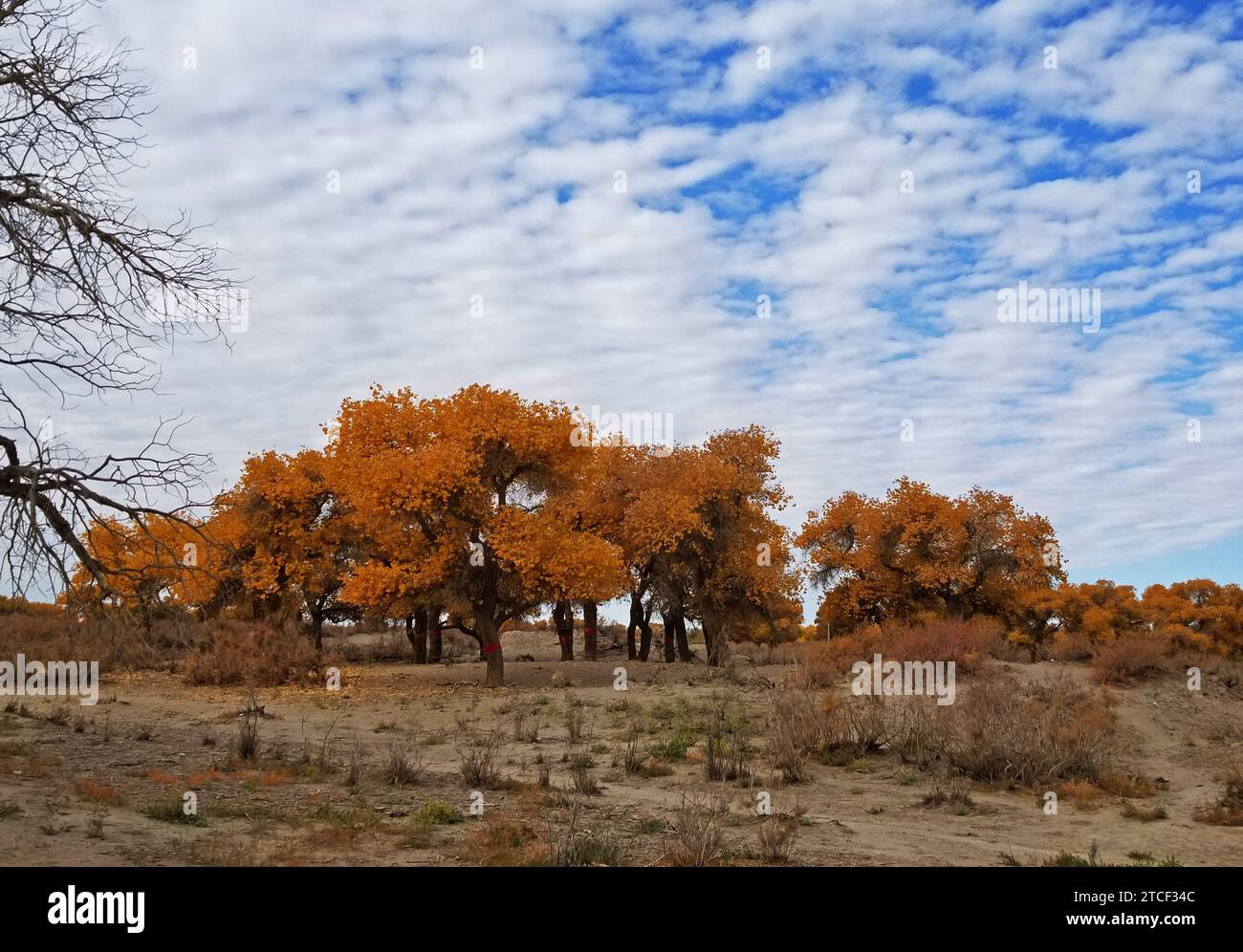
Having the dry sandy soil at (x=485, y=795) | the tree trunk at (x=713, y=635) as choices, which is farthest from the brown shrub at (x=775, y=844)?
the tree trunk at (x=713, y=635)

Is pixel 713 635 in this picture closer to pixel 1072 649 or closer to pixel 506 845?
pixel 1072 649

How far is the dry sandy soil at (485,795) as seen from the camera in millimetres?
8641

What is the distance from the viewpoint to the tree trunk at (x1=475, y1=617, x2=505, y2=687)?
85.7 feet

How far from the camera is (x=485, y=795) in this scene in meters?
11.3

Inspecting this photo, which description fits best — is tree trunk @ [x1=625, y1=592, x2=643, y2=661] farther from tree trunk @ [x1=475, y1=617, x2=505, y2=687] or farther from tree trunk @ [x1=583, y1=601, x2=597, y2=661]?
tree trunk @ [x1=475, y1=617, x2=505, y2=687]

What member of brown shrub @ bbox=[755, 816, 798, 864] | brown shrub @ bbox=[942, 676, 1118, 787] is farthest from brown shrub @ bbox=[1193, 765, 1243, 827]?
brown shrub @ bbox=[755, 816, 798, 864]

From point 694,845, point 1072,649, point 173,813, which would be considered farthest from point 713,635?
point 694,845

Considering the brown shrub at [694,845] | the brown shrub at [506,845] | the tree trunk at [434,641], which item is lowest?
the tree trunk at [434,641]

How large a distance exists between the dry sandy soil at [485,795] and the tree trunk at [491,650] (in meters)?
5.04

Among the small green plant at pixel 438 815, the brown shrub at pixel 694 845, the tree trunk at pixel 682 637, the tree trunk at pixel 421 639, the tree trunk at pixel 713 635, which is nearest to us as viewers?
the brown shrub at pixel 694 845

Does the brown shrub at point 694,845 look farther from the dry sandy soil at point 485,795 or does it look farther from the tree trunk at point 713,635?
the tree trunk at point 713,635

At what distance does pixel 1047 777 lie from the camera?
1286 cm

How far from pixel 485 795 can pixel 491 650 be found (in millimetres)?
15384
